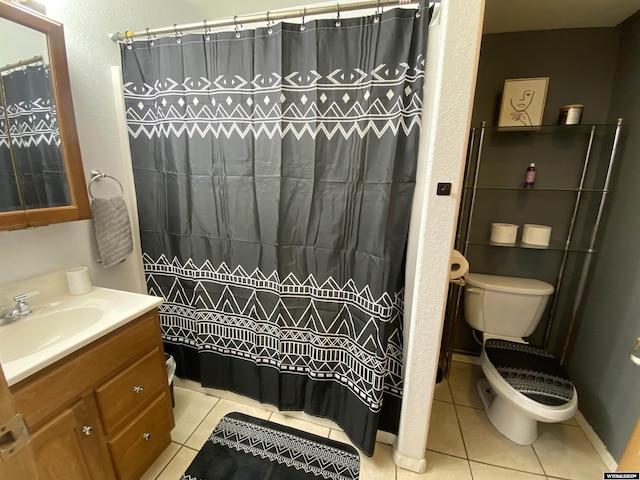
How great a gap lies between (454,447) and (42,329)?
200 cm

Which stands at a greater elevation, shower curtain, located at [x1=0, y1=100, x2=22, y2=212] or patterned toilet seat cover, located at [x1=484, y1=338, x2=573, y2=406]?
shower curtain, located at [x1=0, y1=100, x2=22, y2=212]

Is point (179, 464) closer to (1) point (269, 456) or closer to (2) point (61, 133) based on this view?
(1) point (269, 456)

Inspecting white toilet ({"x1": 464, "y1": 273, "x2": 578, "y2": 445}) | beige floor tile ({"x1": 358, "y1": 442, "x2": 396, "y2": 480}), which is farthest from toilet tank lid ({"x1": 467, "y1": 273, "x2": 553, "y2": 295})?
beige floor tile ({"x1": 358, "y1": 442, "x2": 396, "y2": 480})

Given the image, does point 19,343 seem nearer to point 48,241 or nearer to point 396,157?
point 48,241

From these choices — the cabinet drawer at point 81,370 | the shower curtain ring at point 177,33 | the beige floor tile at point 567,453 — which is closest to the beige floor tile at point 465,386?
the beige floor tile at point 567,453

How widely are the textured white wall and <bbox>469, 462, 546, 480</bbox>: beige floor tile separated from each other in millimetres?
274

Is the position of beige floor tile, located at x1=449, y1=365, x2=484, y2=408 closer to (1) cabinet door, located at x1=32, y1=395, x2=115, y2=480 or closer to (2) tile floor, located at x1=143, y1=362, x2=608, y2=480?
(2) tile floor, located at x1=143, y1=362, x2=608, y2=480

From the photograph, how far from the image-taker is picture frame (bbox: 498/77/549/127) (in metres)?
1.54

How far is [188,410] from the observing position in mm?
1676

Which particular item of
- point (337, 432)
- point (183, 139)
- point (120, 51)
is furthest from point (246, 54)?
point (337, 432)

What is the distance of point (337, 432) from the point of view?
1.55 meters

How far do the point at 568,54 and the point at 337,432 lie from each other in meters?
2.47

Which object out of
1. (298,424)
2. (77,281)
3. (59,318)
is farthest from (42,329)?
(298,424)

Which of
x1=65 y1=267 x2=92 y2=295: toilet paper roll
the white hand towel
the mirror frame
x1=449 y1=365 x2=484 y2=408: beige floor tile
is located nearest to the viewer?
the mirror frame
